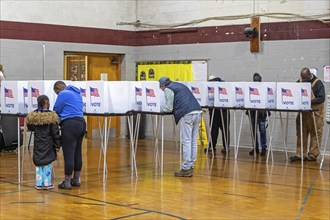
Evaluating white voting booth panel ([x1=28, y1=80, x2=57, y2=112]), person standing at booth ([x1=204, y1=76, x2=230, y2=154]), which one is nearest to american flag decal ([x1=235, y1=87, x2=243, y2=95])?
person standing at booth ([x1=204, y1=76, x2=230, y2=154])

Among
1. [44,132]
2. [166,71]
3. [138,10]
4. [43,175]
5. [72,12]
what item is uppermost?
[138,10]

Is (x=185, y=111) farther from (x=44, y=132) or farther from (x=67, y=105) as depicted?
(x=44, y=132)

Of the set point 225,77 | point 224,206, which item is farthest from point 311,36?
point 224,206

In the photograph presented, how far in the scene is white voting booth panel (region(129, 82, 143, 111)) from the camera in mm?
9641

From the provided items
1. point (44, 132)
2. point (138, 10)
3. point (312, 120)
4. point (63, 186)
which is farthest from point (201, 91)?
point (138, 10)

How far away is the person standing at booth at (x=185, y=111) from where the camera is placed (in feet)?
31.1

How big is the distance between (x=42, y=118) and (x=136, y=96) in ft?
6.48

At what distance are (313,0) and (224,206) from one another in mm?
6548

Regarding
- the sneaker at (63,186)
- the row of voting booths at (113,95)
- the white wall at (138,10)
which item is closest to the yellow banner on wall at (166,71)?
the white wall at (138,10)

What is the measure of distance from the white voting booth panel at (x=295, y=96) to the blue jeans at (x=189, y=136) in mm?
2005

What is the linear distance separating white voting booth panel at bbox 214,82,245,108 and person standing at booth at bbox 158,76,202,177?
2088mm

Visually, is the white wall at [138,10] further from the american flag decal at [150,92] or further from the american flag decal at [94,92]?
the american flag decal at [94,92]

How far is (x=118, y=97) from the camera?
931 cm

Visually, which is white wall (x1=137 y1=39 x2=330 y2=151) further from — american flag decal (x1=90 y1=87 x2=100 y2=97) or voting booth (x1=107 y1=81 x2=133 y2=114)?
american flag decal (x1=90 y1=87 x2=100 y2=97)
